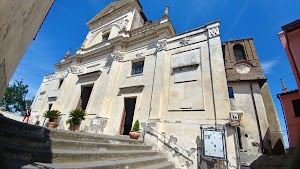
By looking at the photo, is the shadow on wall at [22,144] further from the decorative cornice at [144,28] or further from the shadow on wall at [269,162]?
the shadow on wall at [269,162]

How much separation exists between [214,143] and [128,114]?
5392 mm

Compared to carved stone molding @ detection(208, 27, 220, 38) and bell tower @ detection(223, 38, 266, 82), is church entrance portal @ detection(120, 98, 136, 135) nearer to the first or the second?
carved stone molding @ detection(208, 27, 220, 38)

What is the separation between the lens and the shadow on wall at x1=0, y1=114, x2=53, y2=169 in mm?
2453

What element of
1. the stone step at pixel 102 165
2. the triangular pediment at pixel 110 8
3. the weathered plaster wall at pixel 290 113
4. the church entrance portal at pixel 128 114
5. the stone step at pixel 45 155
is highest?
the triangular pediment at pixel 110 8

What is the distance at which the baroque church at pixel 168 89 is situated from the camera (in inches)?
267

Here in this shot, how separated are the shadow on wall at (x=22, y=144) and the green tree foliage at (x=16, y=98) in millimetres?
32655

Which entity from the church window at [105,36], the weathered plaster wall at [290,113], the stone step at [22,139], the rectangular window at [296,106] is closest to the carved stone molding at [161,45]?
the stone step at [22,139]

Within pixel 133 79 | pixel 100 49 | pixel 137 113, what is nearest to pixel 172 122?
pixel 137 113

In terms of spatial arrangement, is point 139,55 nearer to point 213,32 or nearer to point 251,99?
point 213,32

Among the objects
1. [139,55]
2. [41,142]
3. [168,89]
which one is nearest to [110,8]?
[139,55]

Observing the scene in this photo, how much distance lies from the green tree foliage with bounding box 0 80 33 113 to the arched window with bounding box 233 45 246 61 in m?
37.3

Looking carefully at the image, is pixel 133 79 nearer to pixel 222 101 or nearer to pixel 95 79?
pixel 95 79

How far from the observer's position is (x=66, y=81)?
13602 mm

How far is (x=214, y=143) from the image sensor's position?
5.83 metres
